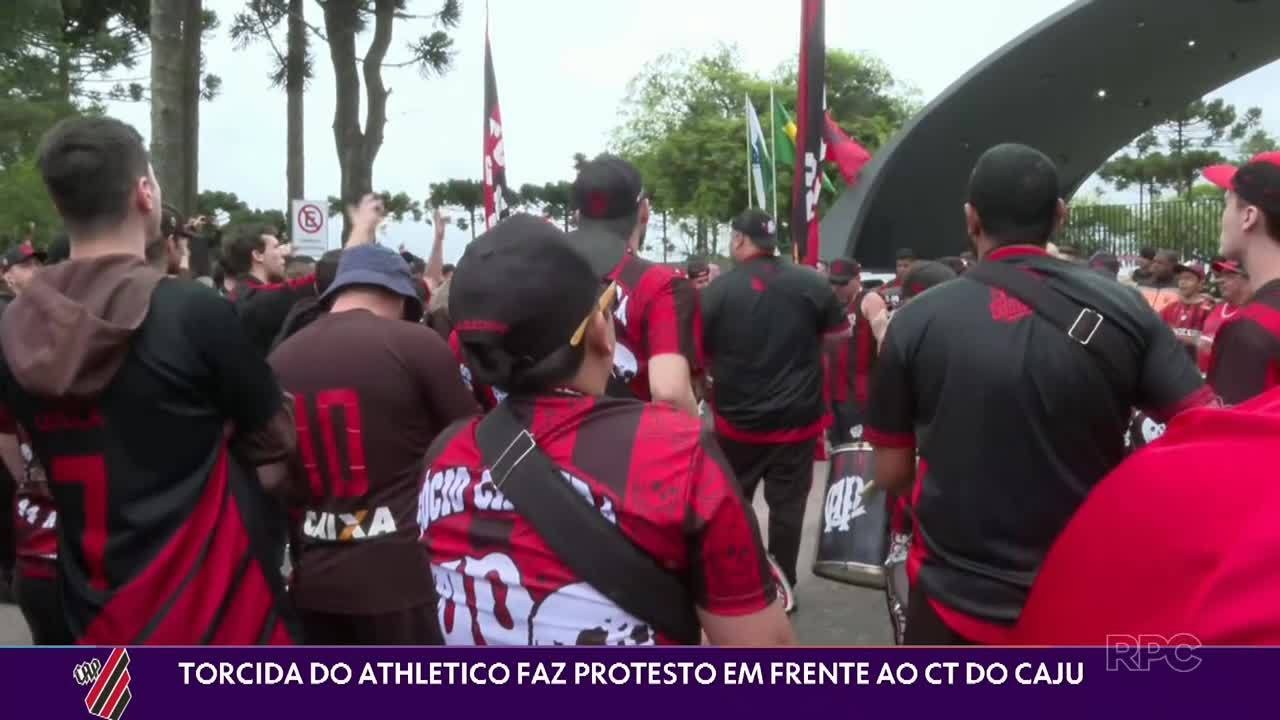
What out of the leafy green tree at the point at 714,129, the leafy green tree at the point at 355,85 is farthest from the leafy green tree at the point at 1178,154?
the leafy green tree at the point at 355,85

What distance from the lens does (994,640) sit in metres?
2.71

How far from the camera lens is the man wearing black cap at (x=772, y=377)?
606cm

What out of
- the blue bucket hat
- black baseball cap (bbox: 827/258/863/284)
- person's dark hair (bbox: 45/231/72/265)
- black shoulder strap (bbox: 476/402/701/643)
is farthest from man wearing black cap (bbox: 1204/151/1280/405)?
black baseball cap (bbox: 827/258/863/284)

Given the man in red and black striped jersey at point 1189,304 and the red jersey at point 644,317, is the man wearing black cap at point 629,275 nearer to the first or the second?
the red jersey at point 644,317

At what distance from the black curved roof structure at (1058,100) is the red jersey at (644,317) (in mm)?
23801

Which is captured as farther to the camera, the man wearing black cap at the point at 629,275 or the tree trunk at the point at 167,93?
the tree trunk at the point at 167,93

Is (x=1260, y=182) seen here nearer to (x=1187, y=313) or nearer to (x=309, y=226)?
(x=1187, y=313)

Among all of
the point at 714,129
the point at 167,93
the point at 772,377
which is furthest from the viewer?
the point at 714,129

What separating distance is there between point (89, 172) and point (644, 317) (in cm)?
180

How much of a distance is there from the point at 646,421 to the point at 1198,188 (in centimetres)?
5134

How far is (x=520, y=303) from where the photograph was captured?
1808mm
